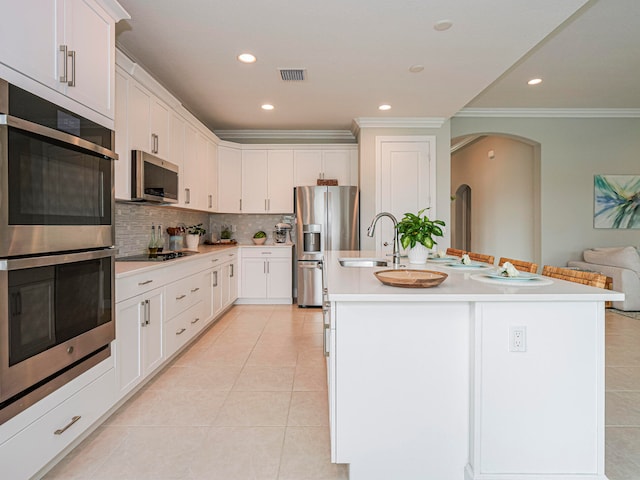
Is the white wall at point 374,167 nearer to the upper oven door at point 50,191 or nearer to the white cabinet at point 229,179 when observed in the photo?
the white cabinet at point 229,179

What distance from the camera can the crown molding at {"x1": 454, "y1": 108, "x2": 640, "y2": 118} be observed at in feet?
17.1

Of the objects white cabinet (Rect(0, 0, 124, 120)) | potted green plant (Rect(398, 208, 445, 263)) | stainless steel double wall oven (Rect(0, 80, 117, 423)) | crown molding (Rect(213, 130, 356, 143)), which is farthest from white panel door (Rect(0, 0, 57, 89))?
crown molding (Rect(213, 130, 356, 143))

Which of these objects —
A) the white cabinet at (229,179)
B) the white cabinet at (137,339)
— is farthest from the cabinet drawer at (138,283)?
the white cabinet at (229,179)

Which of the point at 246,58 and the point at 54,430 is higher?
the point at 246,58

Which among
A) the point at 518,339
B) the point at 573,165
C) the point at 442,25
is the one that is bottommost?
the point at 518,339

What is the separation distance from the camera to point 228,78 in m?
3.62

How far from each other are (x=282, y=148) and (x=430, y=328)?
4.41 meters

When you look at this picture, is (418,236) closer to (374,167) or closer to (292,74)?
(292,74)

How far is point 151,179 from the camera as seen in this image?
9.62ft

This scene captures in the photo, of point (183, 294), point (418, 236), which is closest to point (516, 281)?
point (418, 236)

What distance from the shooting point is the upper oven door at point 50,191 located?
4.24 ft

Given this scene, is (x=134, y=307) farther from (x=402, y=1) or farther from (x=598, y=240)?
(x=598, y=240)

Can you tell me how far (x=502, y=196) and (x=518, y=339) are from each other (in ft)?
19.9

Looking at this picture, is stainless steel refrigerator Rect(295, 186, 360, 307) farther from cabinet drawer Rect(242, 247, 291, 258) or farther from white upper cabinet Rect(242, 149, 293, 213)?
white upper cabinet Rect(242, 149, 293, 213)
